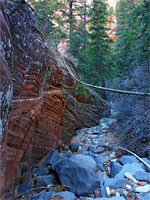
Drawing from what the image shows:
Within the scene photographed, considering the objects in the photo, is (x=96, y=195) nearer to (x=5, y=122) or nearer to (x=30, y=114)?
(x=30, y=114)

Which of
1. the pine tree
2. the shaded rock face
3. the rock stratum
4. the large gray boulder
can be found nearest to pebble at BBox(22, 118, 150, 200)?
the large gray boulder

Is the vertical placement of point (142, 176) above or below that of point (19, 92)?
below

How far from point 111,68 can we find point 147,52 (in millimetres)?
6049

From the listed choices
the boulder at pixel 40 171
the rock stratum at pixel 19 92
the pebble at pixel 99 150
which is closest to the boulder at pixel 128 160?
the pebble at pixel 99 150

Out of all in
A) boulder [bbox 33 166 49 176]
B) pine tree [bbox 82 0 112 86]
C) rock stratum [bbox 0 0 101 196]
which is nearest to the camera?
rock stratum [bbox 0 0 101 196]

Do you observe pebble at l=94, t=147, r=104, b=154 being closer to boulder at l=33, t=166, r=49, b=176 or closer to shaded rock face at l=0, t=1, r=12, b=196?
boulder at l=33, t=166, r=49, b=176

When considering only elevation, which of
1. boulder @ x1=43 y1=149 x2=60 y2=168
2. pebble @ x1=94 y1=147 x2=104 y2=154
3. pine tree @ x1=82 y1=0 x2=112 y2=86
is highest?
pine tree @ x1=82 y1=0 x2=112 y2=86

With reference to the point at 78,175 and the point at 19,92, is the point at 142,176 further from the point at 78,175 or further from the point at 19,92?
the point at 19,92

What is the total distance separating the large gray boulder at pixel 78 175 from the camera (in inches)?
121

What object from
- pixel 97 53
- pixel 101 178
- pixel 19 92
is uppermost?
pixel 97 53

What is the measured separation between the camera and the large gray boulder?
3.08 meters

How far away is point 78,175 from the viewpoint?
3338 mm

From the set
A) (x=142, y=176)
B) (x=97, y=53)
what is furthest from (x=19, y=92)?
A: (x=97, y=53)

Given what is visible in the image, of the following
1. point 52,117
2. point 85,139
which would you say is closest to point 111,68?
point 85,139
